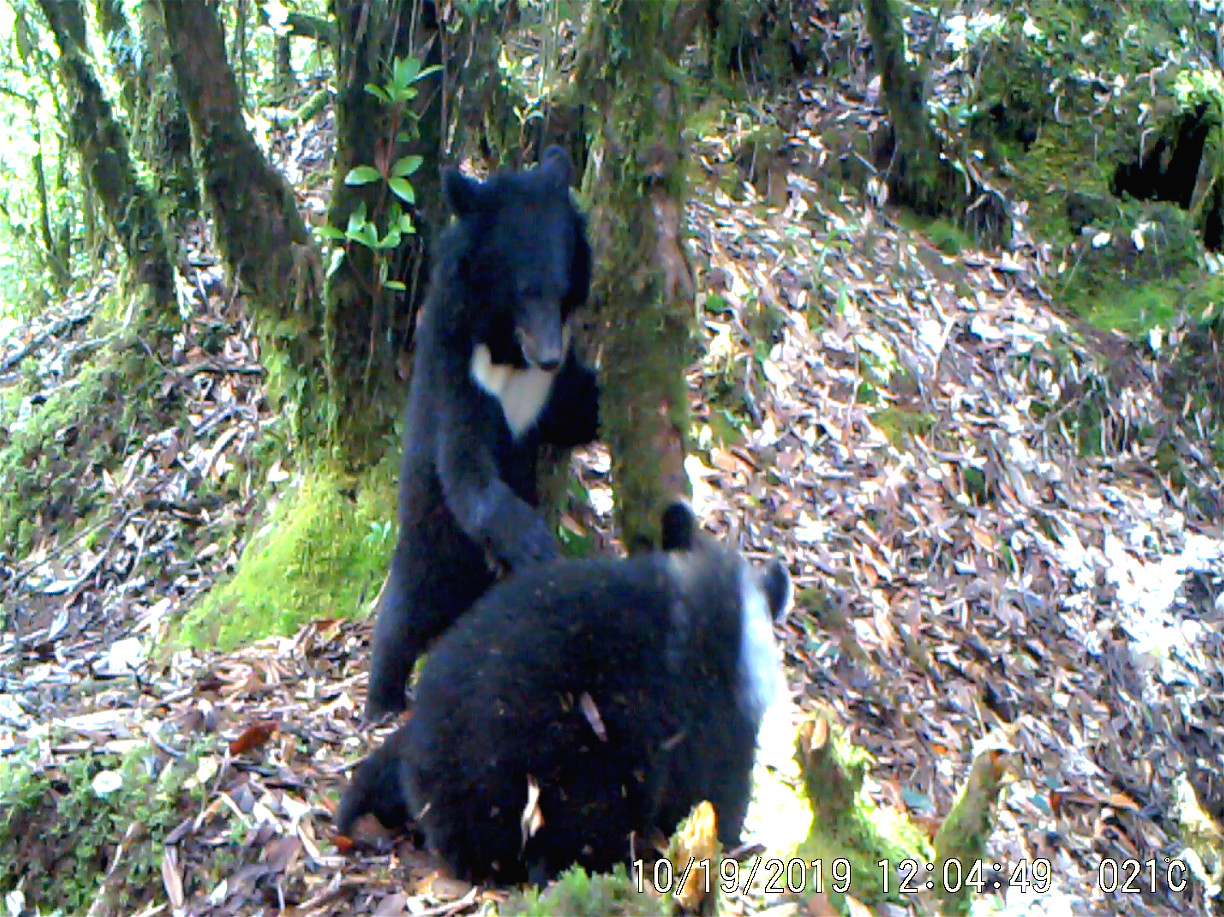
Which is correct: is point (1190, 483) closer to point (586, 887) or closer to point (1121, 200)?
point (1121, 200)

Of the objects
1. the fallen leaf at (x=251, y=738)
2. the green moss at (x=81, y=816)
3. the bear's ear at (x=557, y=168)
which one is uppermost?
the bear's ear at (x=557, y=168)

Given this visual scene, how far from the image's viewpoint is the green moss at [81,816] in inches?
157

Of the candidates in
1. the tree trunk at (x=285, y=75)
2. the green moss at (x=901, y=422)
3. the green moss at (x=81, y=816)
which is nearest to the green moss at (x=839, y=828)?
the green moss at (x=81, y=816)

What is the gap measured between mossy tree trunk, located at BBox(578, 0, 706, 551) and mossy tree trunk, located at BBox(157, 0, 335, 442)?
1.68m

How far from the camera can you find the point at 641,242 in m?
4.14

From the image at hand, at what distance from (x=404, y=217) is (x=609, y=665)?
2074mm

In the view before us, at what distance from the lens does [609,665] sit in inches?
140

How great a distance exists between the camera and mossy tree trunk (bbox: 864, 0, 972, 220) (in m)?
8.15

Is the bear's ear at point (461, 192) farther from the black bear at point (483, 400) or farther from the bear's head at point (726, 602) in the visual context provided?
the bear's head at point (726, 602)

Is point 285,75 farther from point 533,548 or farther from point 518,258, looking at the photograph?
point 533,548

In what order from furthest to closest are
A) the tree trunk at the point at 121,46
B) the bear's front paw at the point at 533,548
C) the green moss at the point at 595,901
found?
1. the tree trunk at the point at 121,46
2. the bear's front paw at the point at 533,548
3. the green moss at the point at 595,901

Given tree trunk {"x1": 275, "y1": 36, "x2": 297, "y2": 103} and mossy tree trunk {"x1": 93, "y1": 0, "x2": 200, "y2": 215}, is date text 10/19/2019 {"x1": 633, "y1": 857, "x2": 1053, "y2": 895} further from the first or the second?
tree trunk {"x1": 275, "y1": 36, "x2": 297, "y2": 103}

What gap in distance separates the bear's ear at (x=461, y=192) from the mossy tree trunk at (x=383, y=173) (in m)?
0.52

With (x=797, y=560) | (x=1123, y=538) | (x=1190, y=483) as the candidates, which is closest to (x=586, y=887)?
(x=797, y=560)
